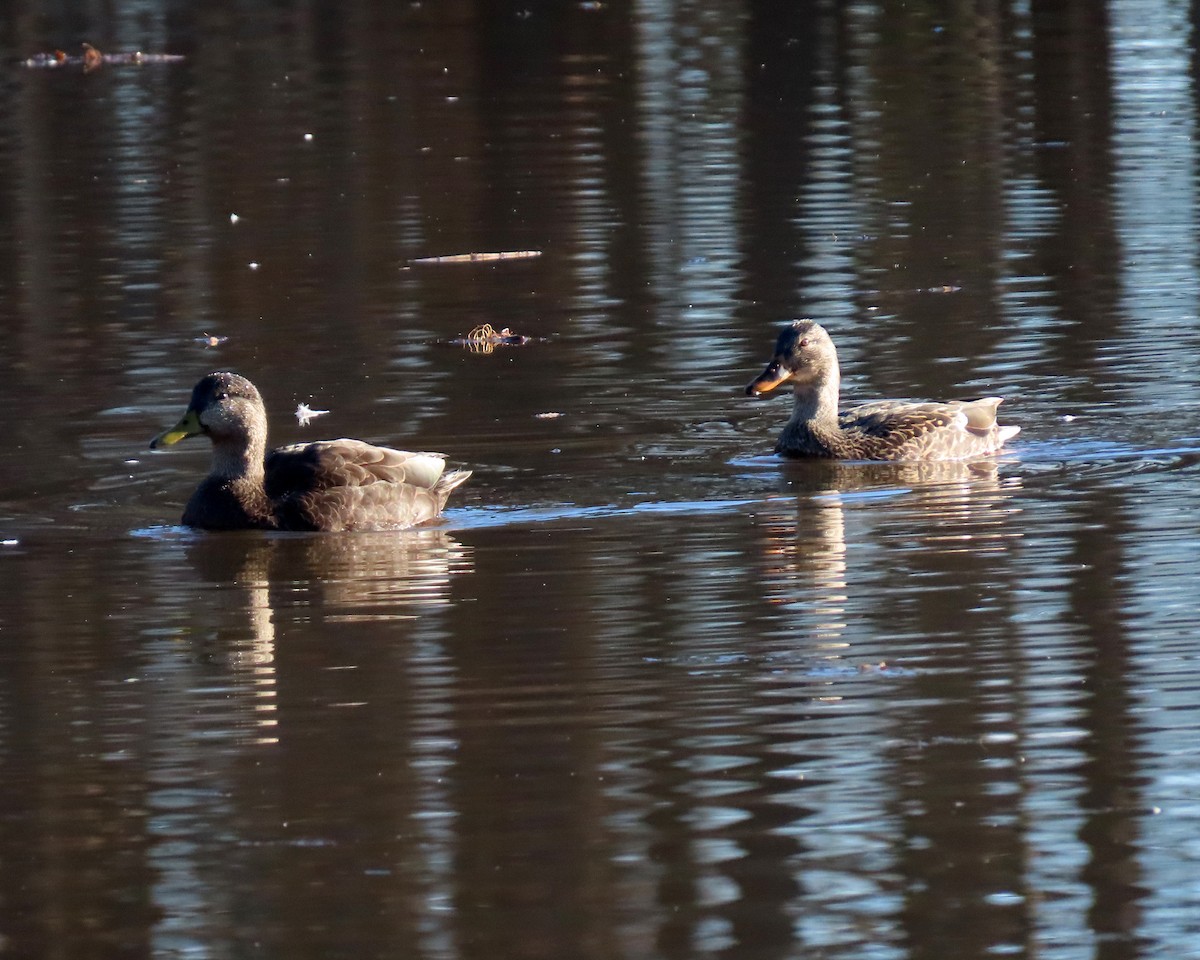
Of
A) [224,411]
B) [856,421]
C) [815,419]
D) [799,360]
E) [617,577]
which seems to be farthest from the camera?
[799,360]

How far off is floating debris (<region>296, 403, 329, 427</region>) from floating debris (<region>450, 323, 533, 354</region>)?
1951 millimetres

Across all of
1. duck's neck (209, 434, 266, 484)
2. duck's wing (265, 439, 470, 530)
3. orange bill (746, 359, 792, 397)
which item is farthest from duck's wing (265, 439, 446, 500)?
orange bill (746, 359, 792, 397)

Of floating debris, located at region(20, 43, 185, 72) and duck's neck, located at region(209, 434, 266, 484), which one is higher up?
floating debris, located at region(20, 43, 185, 72)

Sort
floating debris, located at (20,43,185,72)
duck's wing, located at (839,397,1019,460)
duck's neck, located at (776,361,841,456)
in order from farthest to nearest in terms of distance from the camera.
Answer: floating debris, located at (20,43,185,72) < duck's neck, located at (776,361,841,456) < duck's wing, located at (839,397,1019,460)

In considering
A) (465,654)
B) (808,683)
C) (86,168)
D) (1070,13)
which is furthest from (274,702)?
(1070,13)

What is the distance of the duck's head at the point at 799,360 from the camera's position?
537 inches

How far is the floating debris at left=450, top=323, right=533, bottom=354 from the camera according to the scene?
16.4 m

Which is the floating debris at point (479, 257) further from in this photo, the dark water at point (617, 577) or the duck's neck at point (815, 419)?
the duck's neck at point (815, 419)

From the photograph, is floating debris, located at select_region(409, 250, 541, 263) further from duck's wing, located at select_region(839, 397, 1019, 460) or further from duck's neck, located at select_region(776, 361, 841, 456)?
duck's wing, located at select_region(839, 397, 1019, 460)

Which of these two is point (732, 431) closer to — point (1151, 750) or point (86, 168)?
point (1151, 750)

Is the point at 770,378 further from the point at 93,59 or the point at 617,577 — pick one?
the point at 93,59

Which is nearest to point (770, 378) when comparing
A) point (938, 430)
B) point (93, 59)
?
point (938, 430)

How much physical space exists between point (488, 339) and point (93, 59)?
24644 mm

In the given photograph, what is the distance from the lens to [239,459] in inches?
486
